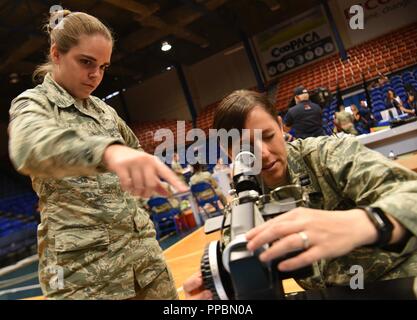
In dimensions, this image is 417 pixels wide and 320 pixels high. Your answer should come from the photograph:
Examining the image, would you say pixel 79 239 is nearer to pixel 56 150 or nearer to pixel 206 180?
pixel 56 150

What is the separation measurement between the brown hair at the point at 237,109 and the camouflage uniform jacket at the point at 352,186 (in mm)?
99

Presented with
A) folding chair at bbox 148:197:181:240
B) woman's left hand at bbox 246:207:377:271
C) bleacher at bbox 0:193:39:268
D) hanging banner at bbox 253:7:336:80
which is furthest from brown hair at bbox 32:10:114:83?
hanging banner at bbox 253:7:336:80

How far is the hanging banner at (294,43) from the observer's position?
29.2ft

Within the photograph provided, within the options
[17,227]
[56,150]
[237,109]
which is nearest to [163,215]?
[17,227]

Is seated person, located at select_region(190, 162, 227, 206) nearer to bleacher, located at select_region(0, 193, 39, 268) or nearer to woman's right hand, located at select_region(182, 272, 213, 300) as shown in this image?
bleacher, located at select_region(0, 193, 39, 268)

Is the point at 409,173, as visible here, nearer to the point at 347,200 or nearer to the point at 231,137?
the point at 347,200

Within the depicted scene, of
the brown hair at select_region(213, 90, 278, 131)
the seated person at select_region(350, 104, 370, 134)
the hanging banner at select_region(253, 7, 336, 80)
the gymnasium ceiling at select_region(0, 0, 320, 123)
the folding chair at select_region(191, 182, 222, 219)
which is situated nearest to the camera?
the brown hair at select_region(213, 90, 278, 131)

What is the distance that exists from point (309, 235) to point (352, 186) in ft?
0.80

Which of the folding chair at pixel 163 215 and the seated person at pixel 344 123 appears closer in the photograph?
the seated person at pixel 344 123

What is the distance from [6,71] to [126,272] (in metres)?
5.70

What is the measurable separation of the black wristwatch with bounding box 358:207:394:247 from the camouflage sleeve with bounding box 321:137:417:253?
0.01m

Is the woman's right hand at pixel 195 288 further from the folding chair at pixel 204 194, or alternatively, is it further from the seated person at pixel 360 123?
the seated person at pixel 360 123

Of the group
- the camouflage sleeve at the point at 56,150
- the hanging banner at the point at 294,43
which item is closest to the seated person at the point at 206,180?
the camouflage sleeve at the point at 56,150

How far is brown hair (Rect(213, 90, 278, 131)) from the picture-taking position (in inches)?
26.8
